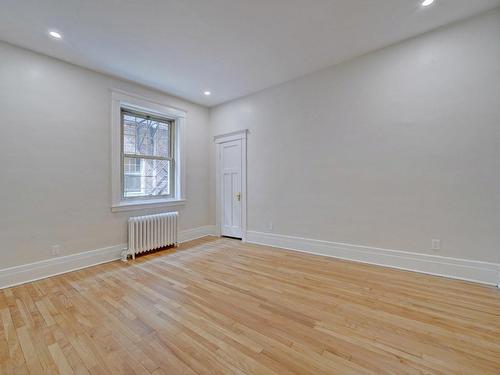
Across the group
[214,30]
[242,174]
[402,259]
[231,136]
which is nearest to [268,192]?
[242,174]

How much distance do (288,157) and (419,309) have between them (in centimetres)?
270

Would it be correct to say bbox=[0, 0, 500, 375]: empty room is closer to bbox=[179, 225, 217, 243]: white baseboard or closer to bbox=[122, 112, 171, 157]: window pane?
bbox=[122, 112, 171, 157]: window pane

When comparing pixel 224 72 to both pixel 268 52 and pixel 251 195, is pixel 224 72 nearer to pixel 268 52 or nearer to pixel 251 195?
pixel 268 52

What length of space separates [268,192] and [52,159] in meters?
3.30

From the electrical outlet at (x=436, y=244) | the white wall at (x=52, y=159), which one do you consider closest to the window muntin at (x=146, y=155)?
the white wall at (x=52, y=159)

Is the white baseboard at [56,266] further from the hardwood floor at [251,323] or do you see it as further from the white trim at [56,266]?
the hardwood floor at [251,323]

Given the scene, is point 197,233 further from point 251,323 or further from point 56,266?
point 251,323

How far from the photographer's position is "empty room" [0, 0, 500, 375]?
1.69m

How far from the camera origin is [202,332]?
1.76 meters

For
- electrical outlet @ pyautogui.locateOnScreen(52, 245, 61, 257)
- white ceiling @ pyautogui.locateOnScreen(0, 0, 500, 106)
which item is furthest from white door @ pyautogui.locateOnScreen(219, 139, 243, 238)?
electrical outlet @ pyautogui.locateOnScreen(52, 245, 61, 257)

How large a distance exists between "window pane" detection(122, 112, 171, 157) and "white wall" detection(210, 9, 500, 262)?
81.2 inches

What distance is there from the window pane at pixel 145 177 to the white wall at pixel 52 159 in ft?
1.32

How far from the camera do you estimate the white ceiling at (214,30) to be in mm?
2230

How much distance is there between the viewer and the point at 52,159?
297cm
